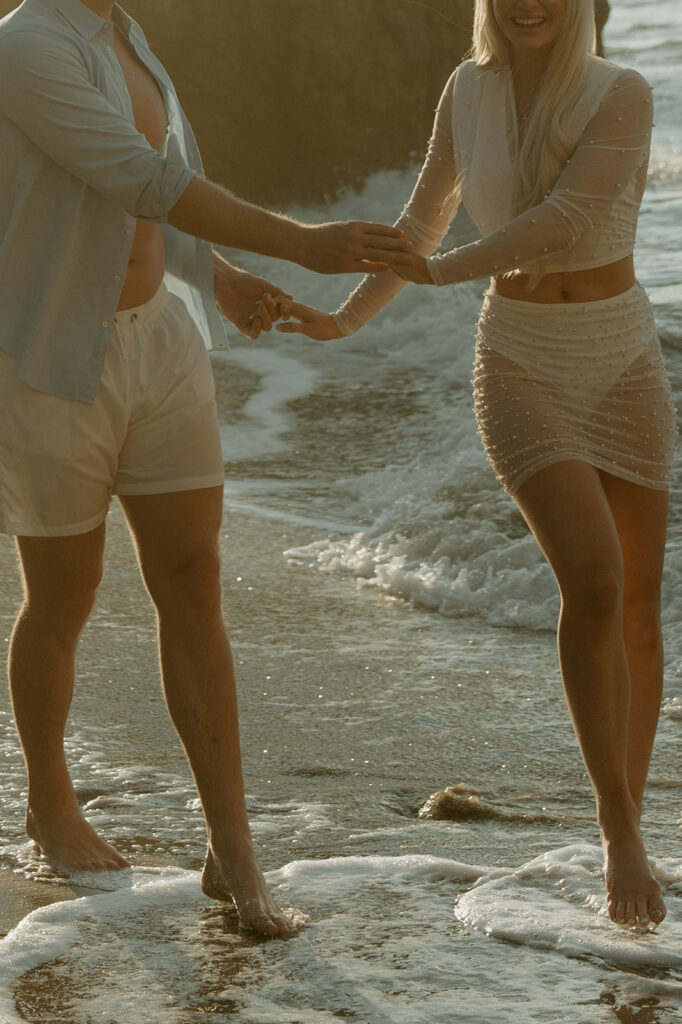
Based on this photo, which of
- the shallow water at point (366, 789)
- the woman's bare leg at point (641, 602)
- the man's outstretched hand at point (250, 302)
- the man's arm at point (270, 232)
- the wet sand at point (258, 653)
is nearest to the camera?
the shallow water at point (366, 789)

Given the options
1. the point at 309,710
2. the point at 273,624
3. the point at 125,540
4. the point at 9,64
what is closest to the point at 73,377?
the point at 9,64

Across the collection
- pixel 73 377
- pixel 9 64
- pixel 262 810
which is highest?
pixel 9 64

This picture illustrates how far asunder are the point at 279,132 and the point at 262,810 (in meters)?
13.8

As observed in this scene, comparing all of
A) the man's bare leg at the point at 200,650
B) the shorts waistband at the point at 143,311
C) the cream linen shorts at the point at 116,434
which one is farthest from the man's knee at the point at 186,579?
the shorts waistband at the point at 143,311

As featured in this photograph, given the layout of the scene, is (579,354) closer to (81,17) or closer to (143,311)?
(143,311)

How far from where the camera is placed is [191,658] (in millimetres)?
3260

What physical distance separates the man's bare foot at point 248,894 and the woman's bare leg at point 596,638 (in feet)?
2.25

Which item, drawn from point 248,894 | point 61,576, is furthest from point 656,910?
point 61,576

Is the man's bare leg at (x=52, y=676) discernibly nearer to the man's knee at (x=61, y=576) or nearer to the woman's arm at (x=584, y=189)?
the man's knee at (x=61, y=576)

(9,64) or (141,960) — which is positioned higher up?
(9,64)

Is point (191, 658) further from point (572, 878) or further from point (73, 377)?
point (572, 878)

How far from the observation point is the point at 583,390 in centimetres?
338

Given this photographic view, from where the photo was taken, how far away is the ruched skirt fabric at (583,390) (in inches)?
132

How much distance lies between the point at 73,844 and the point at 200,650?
23.1 inches
